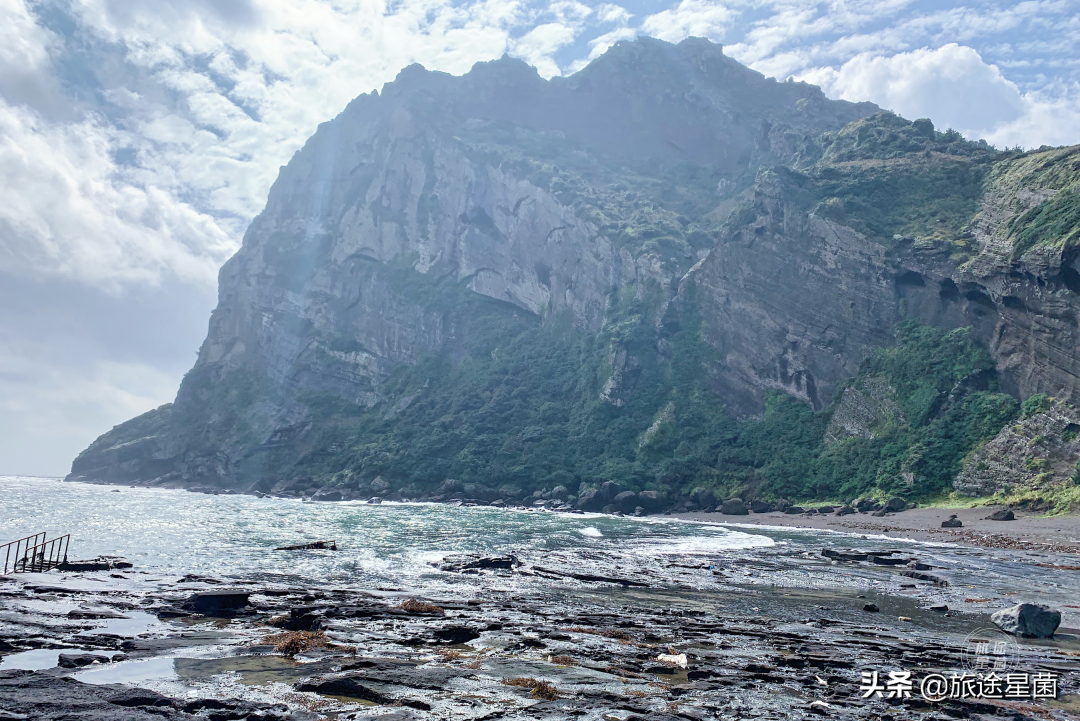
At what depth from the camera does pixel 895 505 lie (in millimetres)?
65688

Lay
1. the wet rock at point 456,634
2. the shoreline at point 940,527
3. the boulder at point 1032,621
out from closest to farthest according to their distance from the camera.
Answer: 1. the wet rock at point 456,634
2. the boulder at point 1032,621
3. the shoreline at point 940,527

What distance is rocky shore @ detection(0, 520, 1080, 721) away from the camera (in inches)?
439

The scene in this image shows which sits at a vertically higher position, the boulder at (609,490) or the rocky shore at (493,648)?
the boulder at (609,490)

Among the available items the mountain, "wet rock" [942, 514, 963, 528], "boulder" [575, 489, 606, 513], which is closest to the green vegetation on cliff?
the mountain

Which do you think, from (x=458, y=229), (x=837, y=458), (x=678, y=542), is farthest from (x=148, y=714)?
(x=458, y=229)

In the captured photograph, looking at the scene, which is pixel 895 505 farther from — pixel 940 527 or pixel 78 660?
pixel 78 660

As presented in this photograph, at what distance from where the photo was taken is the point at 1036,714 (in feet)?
36.8

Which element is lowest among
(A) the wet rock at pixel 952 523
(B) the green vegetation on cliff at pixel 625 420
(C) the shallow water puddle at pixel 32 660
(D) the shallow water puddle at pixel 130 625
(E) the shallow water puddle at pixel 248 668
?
(D) the shallow water puddle at pixel 130 625

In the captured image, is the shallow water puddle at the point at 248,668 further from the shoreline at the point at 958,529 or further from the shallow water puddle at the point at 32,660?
the shoreline at the point at 958,529

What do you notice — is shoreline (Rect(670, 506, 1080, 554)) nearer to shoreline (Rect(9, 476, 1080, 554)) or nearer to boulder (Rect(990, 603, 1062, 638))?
shoreline (Rect(9, 476, 1080, 554))

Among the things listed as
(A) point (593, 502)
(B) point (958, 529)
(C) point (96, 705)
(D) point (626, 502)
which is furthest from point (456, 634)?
(A) point (593, 502)

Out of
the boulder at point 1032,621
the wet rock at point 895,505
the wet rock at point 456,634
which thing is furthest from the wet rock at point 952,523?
the wet rock at point 456,634

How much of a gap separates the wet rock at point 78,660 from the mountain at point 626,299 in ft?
233

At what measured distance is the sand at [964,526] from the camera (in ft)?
138
